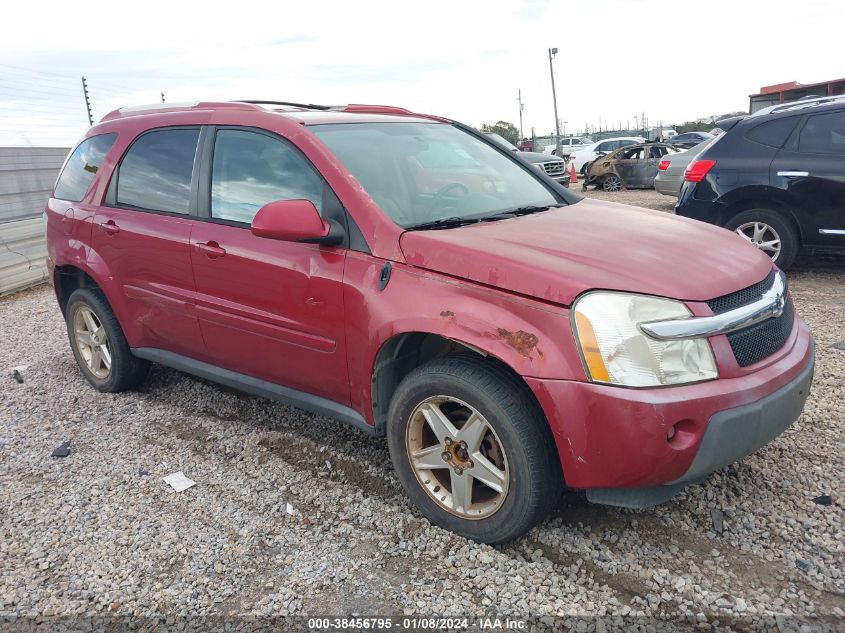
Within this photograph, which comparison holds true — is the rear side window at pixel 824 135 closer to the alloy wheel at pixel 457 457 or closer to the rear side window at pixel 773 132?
the rear side window at pixel 773 132

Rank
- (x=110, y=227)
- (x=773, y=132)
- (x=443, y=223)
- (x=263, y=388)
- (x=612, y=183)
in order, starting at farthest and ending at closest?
(x=612, y=183)
(x=773, y=132)
(x=110, y=227)
(x=263, y=388)
(x=443, y=223)

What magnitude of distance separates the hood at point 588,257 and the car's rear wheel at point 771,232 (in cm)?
384

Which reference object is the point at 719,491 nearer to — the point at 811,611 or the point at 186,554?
the point at 811,611

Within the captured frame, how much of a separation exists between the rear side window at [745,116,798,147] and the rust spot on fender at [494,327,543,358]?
5374 mm

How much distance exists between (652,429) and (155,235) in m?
2.87

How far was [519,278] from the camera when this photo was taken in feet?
8.09

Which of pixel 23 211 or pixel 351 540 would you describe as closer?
pixel 351 540

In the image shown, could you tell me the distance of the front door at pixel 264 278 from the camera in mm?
3031

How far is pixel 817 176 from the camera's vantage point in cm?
616

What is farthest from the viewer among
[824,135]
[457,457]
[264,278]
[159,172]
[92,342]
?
[824,135]

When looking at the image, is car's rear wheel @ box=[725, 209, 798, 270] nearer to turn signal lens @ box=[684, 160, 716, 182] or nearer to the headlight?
turn signal lens @ box=[684, 160, 716, 182]

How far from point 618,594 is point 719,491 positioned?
35.0 inches

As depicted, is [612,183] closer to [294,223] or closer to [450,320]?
[294,223]

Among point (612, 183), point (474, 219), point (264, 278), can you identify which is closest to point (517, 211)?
point (474, 219)
